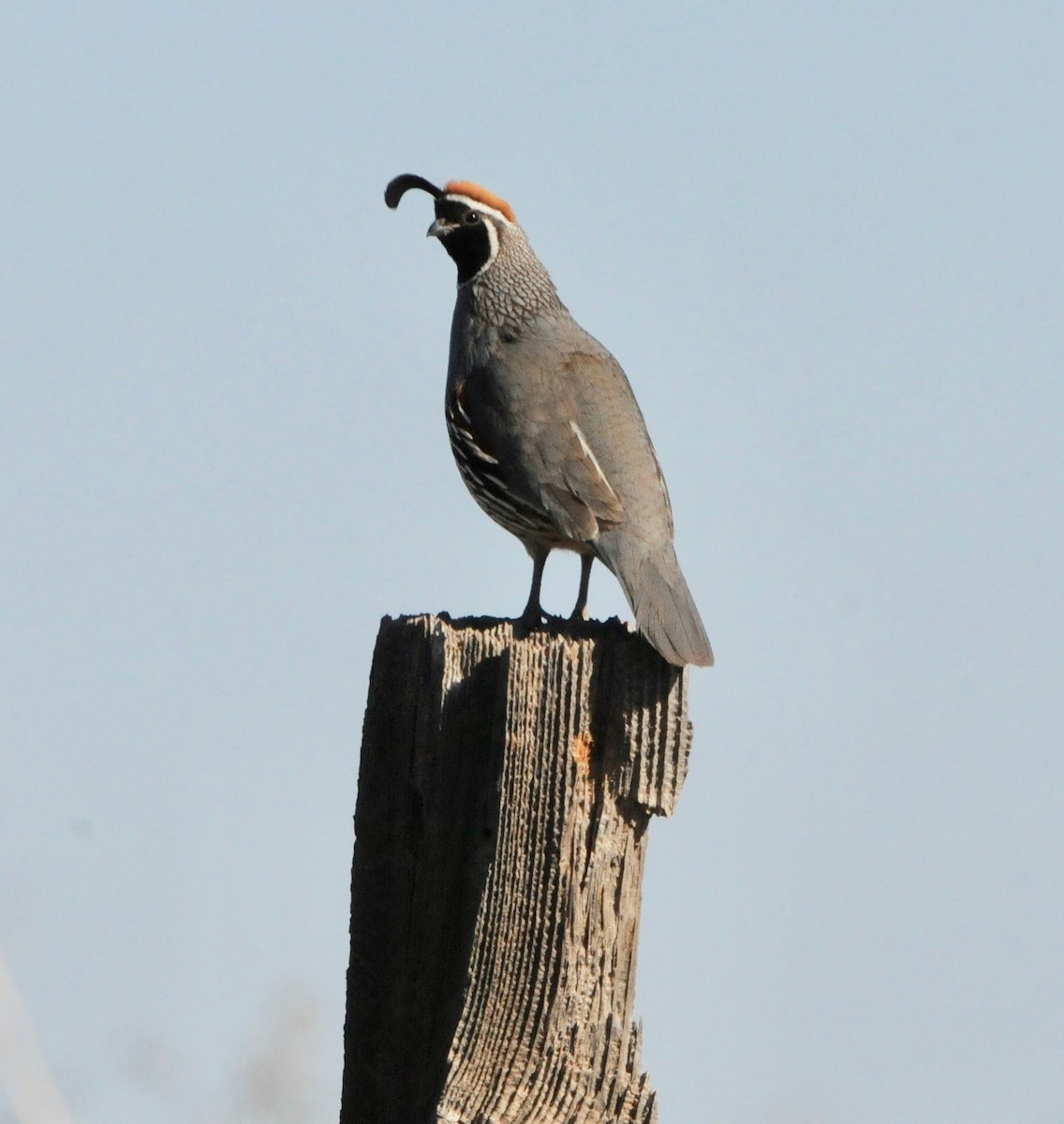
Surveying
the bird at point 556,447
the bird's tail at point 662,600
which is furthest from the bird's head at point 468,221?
the bird's tail at point 662,600

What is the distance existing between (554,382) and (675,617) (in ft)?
5.97

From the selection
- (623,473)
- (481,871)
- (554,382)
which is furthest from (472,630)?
(554,382)

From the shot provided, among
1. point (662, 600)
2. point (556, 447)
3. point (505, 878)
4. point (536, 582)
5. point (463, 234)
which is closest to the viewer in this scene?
point (505, 878)

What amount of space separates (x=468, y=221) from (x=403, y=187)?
20.0 inches

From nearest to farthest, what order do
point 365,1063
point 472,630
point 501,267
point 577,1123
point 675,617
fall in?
point 577,1123 → point 365,1063 → point 472,630 → point 675,617 → point 501,267

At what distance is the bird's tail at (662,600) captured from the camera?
4.12 meters

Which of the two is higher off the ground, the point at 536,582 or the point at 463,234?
the point at 463,234

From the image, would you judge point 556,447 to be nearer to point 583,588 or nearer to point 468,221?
point 583,588

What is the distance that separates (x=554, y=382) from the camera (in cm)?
621

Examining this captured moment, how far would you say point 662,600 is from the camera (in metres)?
4.81

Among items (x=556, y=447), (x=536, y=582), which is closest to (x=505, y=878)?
(x=556, y=447)

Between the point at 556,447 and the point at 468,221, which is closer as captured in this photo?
the point at 556,447

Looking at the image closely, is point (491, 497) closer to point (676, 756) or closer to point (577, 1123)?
point (676, 756)

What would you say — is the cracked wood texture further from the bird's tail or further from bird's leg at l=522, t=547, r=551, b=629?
bird's leg at l=522, t=547, r=551, b=629
